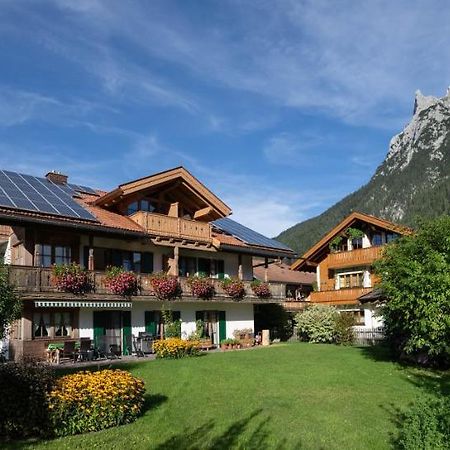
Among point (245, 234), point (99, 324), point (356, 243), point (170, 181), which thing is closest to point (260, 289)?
point (245, 234)

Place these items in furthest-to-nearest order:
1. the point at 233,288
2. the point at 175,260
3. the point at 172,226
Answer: the point at 233,288, the point at 172,226, the point at 175,260

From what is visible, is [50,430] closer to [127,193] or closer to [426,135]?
[127,193]

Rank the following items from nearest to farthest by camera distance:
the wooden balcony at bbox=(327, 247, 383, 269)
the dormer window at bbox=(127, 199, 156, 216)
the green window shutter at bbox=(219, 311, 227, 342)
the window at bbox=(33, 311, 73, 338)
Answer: the window at bbox=(33, 311, 73, 338), the dormer window at bbox=(127, 199, 156, 216), the green window shutter at bbox=(219, 311, 227, 342), the wooden balcony at bbox=(327, 247, 383, 269)

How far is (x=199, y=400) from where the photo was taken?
13398 mm

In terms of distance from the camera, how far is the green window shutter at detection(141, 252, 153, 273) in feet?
93.0

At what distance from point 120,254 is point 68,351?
20.3 feet

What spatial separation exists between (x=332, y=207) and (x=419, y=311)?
113884 millimetres

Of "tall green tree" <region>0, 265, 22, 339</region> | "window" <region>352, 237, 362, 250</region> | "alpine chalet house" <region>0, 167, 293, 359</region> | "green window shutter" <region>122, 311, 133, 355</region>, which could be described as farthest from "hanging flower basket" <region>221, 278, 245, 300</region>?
"tall green tree" <region>0, 265, 22, 339</region>

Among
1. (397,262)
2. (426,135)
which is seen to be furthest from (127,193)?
(426,135)

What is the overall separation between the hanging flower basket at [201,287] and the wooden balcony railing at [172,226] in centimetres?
232

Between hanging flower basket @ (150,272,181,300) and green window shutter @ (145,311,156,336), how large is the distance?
1.72 meters

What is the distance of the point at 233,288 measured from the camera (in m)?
30.7

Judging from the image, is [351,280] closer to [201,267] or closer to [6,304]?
[201,267]

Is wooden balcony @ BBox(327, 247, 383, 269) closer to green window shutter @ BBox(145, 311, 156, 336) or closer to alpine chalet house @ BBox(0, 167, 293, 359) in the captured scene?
alpine chalet house @ BBox(0, 167, 293, 359)
